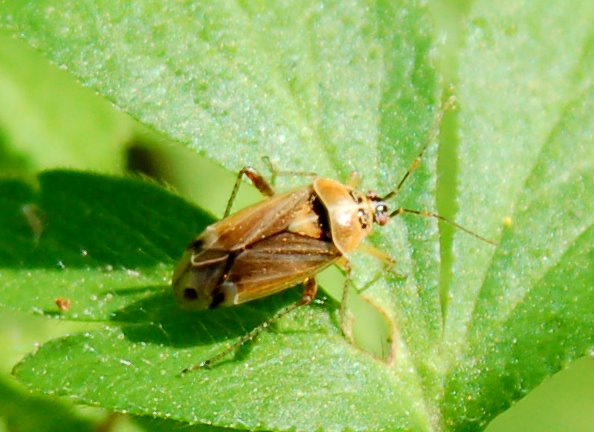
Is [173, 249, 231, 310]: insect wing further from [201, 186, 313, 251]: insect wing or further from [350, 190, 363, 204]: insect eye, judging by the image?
[350, 190, 363, 204]: insect eye

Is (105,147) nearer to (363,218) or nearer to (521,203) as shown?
(363,218)

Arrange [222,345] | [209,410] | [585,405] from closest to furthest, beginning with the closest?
[209,410]
[222,345]
[585,405]

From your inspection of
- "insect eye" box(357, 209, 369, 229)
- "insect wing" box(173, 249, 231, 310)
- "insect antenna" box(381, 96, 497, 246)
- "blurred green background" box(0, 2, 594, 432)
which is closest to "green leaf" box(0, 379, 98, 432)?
"insect wing" box(173, 249, 231, 310)

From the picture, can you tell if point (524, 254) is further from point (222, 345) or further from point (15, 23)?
point (15, 23)

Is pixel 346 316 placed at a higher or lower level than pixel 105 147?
lower

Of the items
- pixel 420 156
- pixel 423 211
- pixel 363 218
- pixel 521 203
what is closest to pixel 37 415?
pixel 363 218

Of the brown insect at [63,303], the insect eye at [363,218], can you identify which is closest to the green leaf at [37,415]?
the brown insect at [63,303]

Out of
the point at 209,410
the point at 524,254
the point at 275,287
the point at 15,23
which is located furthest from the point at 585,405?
the point at 15,23
